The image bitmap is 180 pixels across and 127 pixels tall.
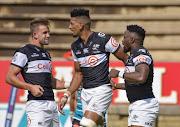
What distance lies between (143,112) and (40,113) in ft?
5.24

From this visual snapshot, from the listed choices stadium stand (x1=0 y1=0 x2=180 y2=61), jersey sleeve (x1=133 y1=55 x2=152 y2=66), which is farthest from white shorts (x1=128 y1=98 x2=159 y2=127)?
stadium stand (x1=0 y1=0 x2=180 y2=61)

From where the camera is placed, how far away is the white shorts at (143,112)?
6.86 metres

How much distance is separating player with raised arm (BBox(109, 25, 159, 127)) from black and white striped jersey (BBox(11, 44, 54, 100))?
1.05 metres

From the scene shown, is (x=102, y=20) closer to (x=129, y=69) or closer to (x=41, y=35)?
(x=41, y=35)

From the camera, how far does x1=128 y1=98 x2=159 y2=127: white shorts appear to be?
686cm

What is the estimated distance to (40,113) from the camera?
701cm

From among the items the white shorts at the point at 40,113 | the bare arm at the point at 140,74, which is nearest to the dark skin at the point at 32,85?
the white shorts at the point at 40,113

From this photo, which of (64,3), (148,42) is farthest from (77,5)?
(148,42)

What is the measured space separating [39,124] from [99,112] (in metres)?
0.97

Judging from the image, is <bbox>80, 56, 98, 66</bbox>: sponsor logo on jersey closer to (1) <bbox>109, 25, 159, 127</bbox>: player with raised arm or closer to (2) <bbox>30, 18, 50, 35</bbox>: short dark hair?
(1) <bbox>109, 25, 159, 127</bbox>: player with raised arm

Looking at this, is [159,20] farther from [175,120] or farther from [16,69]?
[16,69]

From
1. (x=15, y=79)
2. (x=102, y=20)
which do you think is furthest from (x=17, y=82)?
(x=102, y=20)

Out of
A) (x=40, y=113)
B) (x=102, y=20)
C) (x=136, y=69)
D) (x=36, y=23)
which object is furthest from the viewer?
(x=102, y=20)

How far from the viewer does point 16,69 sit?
6965 mm
